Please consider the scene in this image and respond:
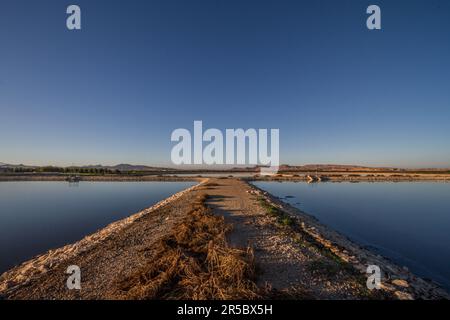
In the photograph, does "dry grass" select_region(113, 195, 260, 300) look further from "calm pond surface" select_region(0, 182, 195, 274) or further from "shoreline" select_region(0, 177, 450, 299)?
"calm pond surface" select_region(0, 182, 195, 274)

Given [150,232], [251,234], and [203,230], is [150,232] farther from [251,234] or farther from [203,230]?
[251,234]

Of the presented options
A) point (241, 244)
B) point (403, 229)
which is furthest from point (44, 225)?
point (403, 229)

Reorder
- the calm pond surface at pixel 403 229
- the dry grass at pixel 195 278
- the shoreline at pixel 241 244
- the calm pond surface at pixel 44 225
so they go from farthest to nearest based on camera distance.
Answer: the calm pond surface at pixel 44 225 → the calm pond surface at pixel 403 229 → the shoreline at pixel 241 244 → the dry grass at pixel 195 278

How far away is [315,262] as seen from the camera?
704 centimetres

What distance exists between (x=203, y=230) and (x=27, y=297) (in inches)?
237

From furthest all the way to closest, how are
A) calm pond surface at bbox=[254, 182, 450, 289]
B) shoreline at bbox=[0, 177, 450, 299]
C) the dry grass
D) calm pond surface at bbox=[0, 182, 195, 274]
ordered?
calm pond surface at bbox=[0, 182, 195, 274] → calm pond surface at bbox=[254, 182, 450, 289] → shoreline at bbox=[0, 177, 450, 299] → the dry grass

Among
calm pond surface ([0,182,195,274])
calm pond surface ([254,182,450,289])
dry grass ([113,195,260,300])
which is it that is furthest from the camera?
calm pond surface ([0,182,195,274])

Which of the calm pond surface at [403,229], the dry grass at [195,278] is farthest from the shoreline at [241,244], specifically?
the calm pond surface at [403,229]

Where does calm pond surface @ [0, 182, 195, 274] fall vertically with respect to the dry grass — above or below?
below

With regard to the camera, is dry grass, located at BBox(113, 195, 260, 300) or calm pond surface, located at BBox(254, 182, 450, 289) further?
calm pond surface, located at BBox(254, 182, 450, 289)

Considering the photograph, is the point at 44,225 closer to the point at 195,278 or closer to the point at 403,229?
the point at 195,278

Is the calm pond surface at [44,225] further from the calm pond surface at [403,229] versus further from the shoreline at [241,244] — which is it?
the calm pond surface at [403,229]

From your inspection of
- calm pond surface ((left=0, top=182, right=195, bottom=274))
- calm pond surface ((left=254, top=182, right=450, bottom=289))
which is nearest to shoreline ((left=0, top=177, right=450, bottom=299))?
calm pond surface ((left=0, top=182, right=195, bottom=274))
